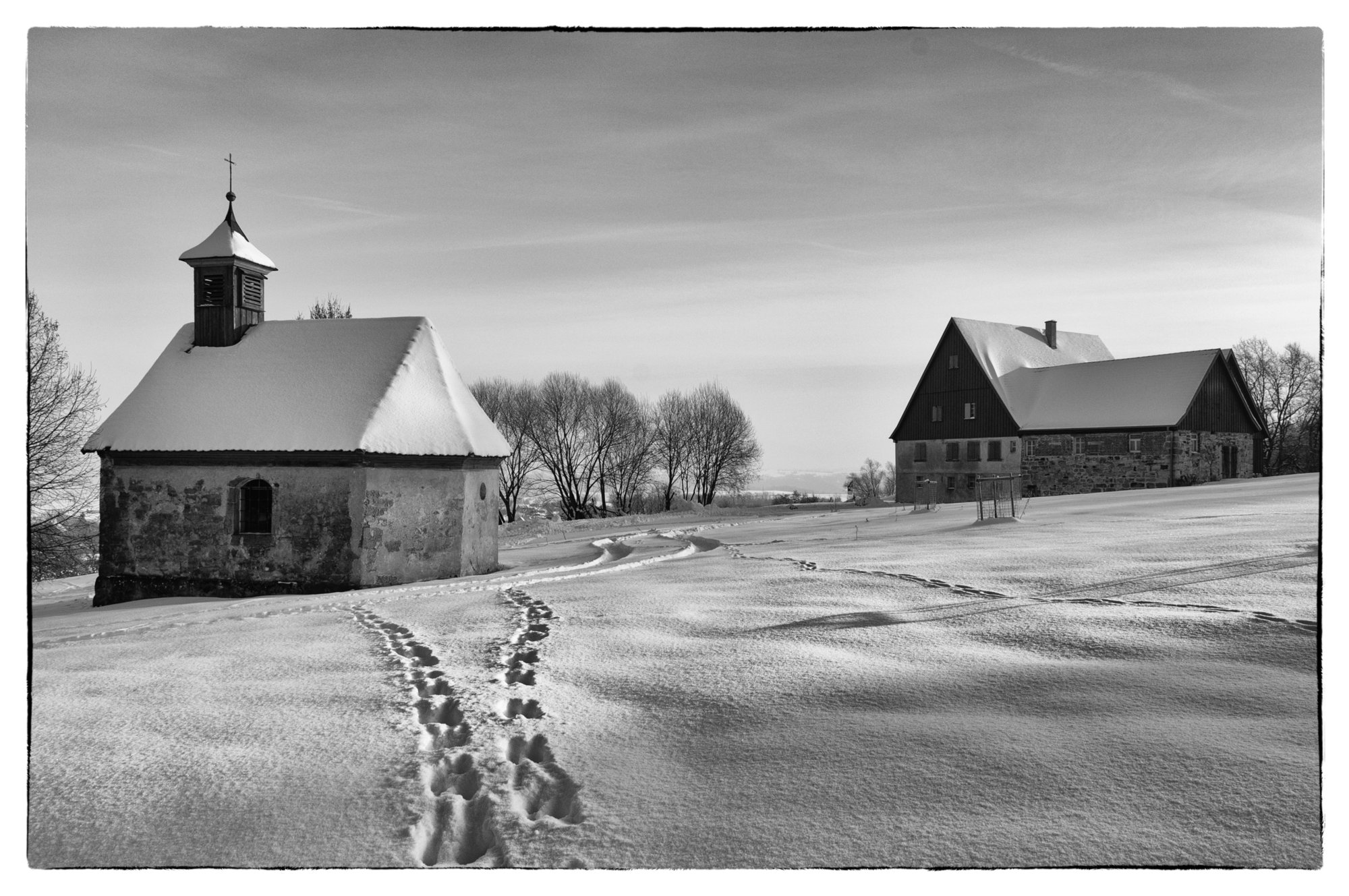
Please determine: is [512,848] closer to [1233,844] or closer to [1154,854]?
[1154,854]

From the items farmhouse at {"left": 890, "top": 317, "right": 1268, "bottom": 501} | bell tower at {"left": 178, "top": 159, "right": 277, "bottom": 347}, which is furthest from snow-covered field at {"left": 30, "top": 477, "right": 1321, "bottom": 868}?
farmhouse at {"left": 890, "top": 317, "right": 1268, "bottom": 501}

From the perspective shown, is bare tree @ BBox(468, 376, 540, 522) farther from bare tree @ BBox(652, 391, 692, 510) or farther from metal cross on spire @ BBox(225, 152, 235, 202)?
metal cross on spire @ BBox(225, 152, 235, 202)

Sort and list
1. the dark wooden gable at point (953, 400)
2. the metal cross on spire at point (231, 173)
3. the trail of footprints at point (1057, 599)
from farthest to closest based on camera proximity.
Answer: the dark wooden gable at point (953, 400), the metal cross on spire at point (231, 173), the trail of footprints at point (1057, 599)

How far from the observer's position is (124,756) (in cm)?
446

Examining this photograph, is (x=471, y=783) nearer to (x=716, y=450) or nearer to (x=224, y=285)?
(x=224, y=285)

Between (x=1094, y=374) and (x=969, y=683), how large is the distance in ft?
98.3

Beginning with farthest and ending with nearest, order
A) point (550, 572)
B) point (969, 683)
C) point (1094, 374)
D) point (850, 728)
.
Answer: point (1094, 374), point (550, 572), point (969, 683), point (850, 728)

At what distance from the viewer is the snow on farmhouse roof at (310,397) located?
1516 cm

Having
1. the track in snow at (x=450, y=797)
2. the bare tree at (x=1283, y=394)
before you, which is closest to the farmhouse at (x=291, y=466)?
the track in snow at (x=450, y=797)

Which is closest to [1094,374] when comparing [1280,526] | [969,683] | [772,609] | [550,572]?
[1280,526]

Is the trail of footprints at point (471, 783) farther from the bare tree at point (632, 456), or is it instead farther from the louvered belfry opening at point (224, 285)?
the bare tree at point (632, 456)

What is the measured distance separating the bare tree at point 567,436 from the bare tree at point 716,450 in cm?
530

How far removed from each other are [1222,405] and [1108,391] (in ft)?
11.9

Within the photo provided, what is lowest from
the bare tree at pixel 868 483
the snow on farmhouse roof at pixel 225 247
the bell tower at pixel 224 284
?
the bare tree at pixel 868 483
